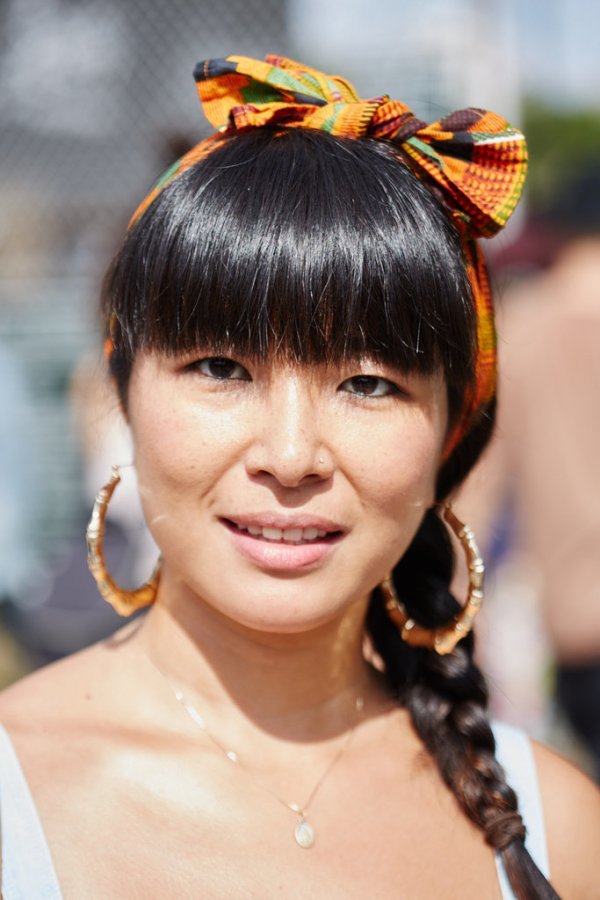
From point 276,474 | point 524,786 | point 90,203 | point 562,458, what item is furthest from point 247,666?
point 90,203

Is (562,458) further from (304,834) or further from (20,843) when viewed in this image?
(20,843)

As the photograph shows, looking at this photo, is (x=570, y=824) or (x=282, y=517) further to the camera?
(x=570, y=824)

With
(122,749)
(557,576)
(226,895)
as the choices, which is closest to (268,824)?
(226,895)

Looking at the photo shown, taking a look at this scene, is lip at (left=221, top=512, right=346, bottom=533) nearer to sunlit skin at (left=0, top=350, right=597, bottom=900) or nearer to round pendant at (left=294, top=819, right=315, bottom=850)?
sunlit skin at (left=0, top=350, right=597, bottom=900)

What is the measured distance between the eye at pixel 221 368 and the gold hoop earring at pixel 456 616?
1.68 feet

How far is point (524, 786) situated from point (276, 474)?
2.58 feet

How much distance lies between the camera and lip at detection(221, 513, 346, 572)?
4.84 ft

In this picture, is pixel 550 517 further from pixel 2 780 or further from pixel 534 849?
pixel 2 780

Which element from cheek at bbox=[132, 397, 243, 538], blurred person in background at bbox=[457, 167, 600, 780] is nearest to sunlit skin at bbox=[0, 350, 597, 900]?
cheek at bbox=[132, 397, 243, 538]

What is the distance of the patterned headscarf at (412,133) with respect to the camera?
63.7 inches

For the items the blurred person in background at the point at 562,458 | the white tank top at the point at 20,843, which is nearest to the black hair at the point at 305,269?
the white tank top at the point at 20,843

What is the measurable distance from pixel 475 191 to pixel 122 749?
0.98 metres

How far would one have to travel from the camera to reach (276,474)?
4.69ft

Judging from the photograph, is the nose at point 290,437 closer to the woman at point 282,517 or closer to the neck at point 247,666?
the woman at point 282,517
